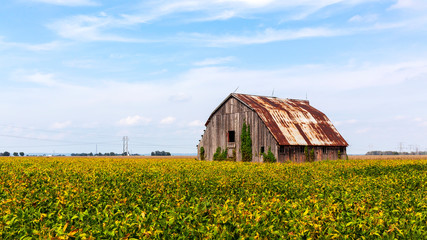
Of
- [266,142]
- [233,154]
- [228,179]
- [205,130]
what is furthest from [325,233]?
[205,130]

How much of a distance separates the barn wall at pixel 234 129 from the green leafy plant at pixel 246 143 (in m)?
0.32

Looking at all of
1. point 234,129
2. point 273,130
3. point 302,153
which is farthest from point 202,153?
point 302,153

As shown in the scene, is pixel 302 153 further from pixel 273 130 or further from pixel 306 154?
pixel 273 130

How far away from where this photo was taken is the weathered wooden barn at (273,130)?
34.5 m

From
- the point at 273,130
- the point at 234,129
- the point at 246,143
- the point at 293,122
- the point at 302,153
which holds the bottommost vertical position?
the point at 302,153

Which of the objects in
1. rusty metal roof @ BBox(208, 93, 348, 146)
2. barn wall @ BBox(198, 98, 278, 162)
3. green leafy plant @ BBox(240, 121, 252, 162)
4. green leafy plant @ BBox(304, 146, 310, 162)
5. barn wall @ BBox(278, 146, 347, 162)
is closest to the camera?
barn wall @ BBox(278, 146, 347, 162)

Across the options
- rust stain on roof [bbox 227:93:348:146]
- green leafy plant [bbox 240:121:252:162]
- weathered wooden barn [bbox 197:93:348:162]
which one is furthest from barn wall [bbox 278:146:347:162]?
green leafy plant [bbox 240:121:252:162]

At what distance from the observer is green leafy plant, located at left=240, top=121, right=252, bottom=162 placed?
117 feet

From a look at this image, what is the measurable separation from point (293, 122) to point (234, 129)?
585cm

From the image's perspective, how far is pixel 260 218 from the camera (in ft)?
20.9

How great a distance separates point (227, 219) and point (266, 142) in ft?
94.7

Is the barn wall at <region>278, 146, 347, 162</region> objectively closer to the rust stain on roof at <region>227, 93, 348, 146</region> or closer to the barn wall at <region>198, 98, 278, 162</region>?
the rust stain on roof at <region>227, 93, 348, 146</region>

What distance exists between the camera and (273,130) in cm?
3409

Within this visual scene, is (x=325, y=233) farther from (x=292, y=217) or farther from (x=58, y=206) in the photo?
(x=58, y=206)
